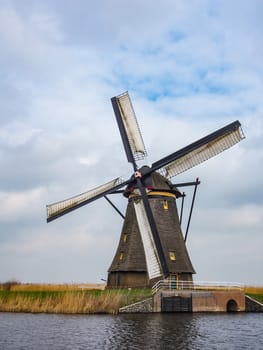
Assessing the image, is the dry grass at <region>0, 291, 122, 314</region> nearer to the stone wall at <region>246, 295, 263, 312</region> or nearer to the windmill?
the windmill

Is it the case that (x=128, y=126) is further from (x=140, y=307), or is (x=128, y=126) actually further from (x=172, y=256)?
(x=140, y=307)

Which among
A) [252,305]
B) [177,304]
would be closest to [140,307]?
[177,304]

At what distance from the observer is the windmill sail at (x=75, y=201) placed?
27172mm

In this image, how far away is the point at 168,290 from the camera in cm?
2494

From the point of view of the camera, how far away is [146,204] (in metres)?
26.0

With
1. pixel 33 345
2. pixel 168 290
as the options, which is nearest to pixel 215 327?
pixel 168 290

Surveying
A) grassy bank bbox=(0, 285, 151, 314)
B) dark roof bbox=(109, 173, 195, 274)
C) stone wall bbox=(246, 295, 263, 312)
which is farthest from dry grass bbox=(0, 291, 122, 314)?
stone wall bbox=(246, 295, 263, 312)

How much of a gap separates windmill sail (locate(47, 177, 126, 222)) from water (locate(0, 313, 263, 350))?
6.00 m

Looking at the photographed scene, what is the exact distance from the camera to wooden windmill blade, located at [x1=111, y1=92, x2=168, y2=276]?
25.1 m

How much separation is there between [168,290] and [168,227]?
12.1 ft

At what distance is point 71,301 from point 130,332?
6.57 metres

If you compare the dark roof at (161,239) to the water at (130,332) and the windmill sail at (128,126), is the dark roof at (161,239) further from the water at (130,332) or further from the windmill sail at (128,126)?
the water at (130,332)

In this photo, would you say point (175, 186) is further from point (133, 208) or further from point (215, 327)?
point (215, 327)

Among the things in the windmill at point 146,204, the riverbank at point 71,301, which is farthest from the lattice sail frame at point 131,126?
the riverbank at point 71,301
